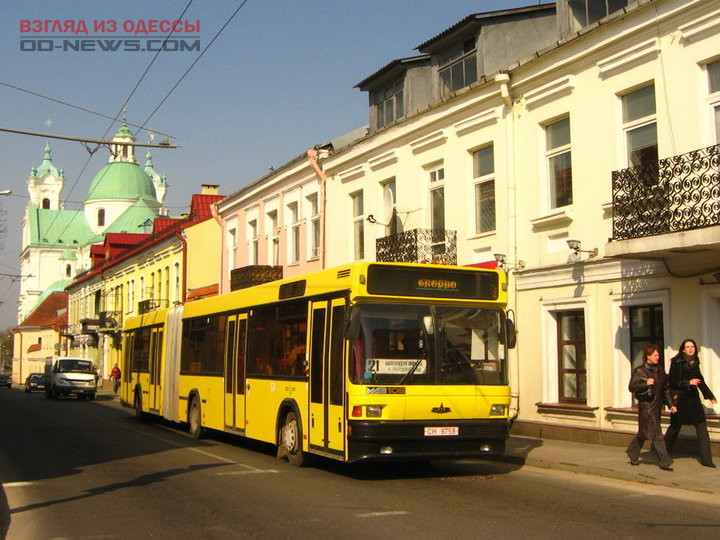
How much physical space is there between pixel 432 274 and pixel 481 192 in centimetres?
847

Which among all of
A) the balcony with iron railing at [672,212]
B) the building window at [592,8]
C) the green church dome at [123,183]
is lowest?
the balcony with iron railing at [672,212]

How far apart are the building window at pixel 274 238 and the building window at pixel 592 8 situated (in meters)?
15.2

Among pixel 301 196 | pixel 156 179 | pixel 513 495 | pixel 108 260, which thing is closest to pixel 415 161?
pixel 301 196

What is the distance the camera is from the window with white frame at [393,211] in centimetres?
2308

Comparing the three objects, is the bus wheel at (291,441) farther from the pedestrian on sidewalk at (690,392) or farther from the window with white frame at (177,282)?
the window with white frame at (177,282)

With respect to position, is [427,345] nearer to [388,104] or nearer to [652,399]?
[652,399]

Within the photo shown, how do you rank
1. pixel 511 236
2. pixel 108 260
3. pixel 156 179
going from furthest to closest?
pixel 156 179, pixel 108 260, pixel 511 236

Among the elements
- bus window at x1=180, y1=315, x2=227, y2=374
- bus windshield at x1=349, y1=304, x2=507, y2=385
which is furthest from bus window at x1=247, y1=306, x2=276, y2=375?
bus windshield at x1=349, y1=304, x2=507, y2=385

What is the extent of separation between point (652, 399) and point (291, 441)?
17.3ft

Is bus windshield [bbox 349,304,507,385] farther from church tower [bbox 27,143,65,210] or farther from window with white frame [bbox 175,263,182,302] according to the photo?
church tower [bbox 27,143,65,210]

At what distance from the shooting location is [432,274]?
476 inches

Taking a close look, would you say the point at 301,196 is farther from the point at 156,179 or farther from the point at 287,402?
the point at 156,179

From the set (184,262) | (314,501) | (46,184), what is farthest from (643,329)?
(46,184)

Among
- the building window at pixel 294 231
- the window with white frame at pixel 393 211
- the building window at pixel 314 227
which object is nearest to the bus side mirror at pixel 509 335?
the window with white frame at pixel 393 211
